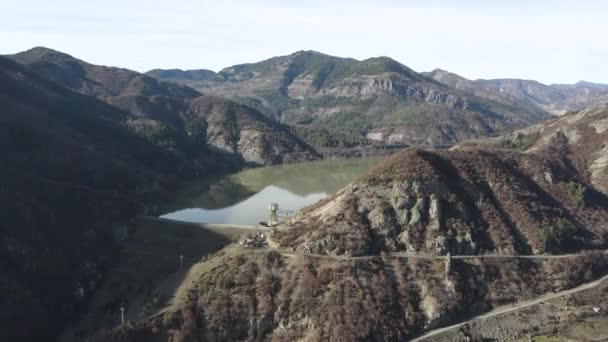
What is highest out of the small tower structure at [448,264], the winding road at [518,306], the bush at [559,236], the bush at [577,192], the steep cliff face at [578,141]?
the steep cliff face at [578,141]

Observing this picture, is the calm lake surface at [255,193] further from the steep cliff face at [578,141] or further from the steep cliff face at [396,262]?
the steep cliff face at [578,141]

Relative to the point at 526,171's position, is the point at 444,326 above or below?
below

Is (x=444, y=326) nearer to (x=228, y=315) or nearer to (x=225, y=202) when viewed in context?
(x=228, y=315)

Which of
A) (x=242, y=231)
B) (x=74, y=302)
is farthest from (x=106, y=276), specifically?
(x=242, y=231)

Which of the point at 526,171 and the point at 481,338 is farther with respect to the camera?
the point at 526,171

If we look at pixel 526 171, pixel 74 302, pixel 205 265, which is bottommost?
A: pixel 74 302

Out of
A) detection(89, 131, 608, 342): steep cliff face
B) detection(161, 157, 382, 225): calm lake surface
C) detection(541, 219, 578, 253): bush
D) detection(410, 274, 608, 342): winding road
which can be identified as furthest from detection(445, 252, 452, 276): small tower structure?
detection(161, 157, 382, 225): calm lake surface

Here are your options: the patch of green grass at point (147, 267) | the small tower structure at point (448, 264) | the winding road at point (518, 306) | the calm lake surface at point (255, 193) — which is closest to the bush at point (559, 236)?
the winding road at point (518, 306)
